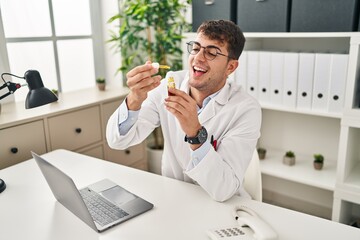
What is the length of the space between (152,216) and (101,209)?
7.1 inches

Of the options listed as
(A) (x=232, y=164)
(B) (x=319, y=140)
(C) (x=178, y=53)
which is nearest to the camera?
(A) (x=232, y=164)

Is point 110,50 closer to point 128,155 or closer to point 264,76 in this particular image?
point 128,155

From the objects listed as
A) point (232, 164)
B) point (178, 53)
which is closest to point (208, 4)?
point (178, 53)

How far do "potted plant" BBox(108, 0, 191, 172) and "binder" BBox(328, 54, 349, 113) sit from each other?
100cm

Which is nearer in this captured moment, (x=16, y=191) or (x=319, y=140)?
(x=16, y=191)

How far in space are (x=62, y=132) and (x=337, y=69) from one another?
1551mm

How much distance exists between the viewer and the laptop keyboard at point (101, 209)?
113cm

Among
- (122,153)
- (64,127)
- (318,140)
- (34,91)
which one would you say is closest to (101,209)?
(34,91)

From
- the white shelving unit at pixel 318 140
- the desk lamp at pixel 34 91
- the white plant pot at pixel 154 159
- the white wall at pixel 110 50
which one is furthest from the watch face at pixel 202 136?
the white wall at pixel 110 50

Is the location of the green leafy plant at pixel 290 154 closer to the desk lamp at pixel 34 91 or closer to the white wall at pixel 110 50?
the white wall at pixel 110 50

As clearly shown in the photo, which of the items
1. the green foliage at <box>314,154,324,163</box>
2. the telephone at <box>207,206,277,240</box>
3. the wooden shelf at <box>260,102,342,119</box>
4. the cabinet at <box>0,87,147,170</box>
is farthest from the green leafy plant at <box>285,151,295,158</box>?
the telephone at <box>207,206,277,240</box>

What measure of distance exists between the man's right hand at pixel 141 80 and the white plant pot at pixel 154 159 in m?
1.41

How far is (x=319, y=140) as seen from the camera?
2.34 meters

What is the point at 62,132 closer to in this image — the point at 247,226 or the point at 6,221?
the point at 6,221
